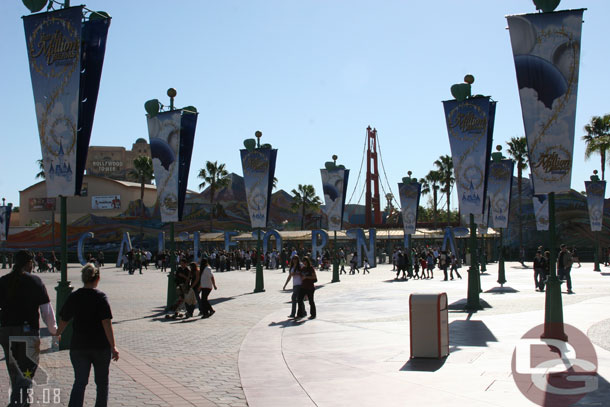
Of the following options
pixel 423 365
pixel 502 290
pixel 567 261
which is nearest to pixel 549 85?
pixel 423 365

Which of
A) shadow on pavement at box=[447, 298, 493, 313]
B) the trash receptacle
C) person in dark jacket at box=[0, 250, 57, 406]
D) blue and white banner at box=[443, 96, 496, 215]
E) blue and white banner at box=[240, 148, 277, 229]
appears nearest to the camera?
person in dark jacket at box=[0, 250, 57, 406]

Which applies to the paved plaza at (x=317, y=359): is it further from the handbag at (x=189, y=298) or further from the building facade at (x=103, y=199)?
the building facade at (x=103, y=199)

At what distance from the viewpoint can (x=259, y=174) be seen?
25.3m

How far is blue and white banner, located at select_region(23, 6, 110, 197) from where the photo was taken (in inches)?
463

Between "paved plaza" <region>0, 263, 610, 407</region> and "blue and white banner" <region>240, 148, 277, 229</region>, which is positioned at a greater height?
"blue and white banner" <region>240, 148, 277, 229</region>

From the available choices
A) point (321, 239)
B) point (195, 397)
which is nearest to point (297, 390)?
point (195, 397)

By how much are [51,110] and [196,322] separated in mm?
5884

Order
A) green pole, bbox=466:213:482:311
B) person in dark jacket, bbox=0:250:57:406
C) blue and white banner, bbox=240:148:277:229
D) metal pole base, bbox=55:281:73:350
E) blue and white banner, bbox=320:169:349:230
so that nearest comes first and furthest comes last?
person in dark jacket, bbox=0:250:57:406, metal pole base, bbox=55:281:73:350, green pole, bbox=466:213:482:311, blue and white banner, bbox=240:148:277:229, blue and white banner, bbox=320:169:349:230

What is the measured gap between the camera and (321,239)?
49.6 metres

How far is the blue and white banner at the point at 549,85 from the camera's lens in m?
10.8

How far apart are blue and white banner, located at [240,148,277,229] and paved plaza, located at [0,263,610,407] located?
7.74 meters

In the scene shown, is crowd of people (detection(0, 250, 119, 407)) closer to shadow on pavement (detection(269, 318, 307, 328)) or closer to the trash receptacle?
the trash receptacle

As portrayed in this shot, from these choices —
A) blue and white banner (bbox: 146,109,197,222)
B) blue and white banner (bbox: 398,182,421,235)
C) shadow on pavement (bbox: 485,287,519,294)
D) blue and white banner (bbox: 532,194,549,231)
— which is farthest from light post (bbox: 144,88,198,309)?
blue and white banner (bbox: 532,194,549,231)

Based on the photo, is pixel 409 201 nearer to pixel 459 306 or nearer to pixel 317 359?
pixel 459 306
